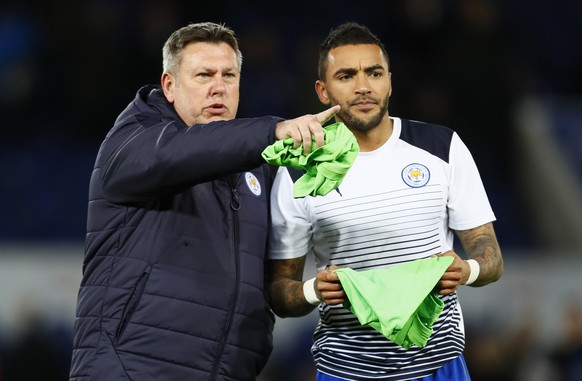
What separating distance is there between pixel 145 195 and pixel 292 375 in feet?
12.9

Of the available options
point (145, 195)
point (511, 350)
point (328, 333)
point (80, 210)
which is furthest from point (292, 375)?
point (145, 195)

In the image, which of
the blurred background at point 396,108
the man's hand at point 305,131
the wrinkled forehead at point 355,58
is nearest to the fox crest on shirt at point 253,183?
the wrinkled forehead at point 355,58

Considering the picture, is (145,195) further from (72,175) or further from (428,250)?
(72,175)

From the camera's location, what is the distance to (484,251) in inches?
171

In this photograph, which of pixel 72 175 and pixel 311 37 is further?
pixel 311 37

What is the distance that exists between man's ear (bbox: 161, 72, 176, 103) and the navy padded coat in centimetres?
12

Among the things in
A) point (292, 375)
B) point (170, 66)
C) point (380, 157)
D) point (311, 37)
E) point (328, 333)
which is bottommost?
point (292, 375)

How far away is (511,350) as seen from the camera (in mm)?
7785

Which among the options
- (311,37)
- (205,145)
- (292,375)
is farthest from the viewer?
(311,37)

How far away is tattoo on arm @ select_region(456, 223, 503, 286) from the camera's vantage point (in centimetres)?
427

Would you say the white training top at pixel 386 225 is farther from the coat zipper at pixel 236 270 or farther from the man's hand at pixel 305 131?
the man's hand at pixel 305 131

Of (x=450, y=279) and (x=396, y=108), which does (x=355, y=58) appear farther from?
(x=396, y=108)

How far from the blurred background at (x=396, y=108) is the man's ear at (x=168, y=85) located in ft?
11.5

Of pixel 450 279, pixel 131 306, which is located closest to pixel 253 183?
pixel 131 306
